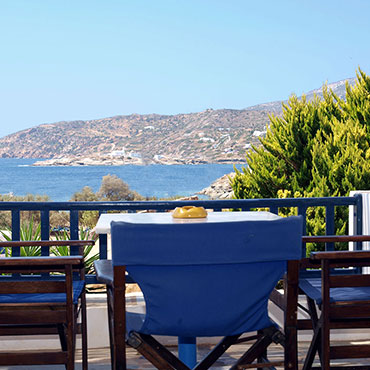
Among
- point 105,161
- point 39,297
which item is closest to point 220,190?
point 105,161

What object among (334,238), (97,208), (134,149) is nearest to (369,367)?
(334,238)

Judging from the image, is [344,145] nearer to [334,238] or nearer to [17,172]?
[334,238]

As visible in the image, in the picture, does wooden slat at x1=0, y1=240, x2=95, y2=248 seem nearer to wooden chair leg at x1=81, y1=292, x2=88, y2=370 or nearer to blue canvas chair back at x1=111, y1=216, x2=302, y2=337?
wooden chair leg at x1=81, y1=292, x2=88, y2=370

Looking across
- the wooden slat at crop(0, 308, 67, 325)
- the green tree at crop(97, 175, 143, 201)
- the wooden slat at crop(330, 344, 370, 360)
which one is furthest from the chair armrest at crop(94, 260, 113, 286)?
the green tree at crop(97, 175, 143, 201)

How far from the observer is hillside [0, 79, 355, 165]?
55.6 m

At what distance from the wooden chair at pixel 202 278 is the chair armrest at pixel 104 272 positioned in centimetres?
19

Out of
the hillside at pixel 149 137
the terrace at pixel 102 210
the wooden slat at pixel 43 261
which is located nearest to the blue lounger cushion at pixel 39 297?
the wooden slat at pixel 43 261

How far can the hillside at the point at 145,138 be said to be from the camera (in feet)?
182

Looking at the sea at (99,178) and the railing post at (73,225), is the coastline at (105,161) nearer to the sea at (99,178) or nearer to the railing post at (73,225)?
the sea at (99,178)

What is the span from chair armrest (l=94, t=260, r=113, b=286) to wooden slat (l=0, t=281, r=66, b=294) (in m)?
0.16

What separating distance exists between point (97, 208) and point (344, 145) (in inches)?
248

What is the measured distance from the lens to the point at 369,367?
8.22 ft

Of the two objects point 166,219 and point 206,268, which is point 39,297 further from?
point 206,268

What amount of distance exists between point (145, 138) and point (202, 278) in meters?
58.5
